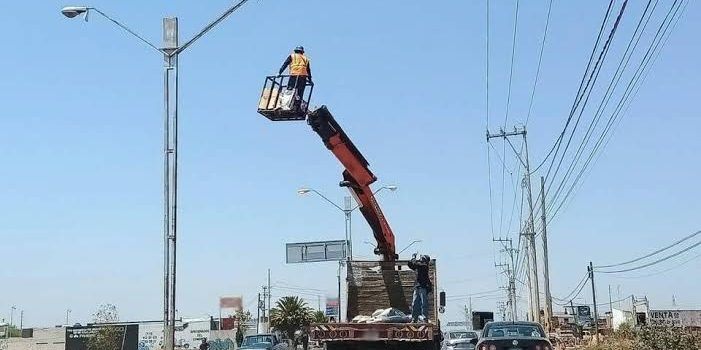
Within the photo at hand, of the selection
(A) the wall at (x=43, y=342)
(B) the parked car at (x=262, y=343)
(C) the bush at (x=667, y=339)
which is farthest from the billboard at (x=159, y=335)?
(C) the bush at (x=667, y=339)

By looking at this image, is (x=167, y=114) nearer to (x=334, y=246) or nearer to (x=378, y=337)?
(x=378, y=337)

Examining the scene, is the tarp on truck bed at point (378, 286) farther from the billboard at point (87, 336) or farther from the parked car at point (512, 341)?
the billboard at point (87, 336)

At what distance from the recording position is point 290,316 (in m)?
80.9

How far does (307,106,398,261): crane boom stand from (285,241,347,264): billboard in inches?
1599

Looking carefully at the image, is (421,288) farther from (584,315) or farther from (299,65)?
(584,315)

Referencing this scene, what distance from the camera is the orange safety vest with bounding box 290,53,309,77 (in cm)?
1995

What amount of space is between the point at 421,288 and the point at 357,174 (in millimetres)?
3486

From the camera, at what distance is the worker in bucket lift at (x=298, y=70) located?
20.0 meters

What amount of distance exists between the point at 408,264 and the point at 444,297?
4.23 ft

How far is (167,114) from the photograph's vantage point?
19.2 meters

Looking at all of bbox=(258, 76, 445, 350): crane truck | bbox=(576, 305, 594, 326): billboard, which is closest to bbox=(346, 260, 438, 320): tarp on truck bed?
bbox=(258, 76, 445, 350): crane truck

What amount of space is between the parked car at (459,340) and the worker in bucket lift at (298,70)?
17.4 m

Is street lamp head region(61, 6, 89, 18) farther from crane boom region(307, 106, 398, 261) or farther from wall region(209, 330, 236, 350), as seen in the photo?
wall region(209, 330, 236, 350)

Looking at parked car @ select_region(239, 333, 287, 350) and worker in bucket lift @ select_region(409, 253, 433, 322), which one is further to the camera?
parked car @ select_region(239, 333, 287, 350)
